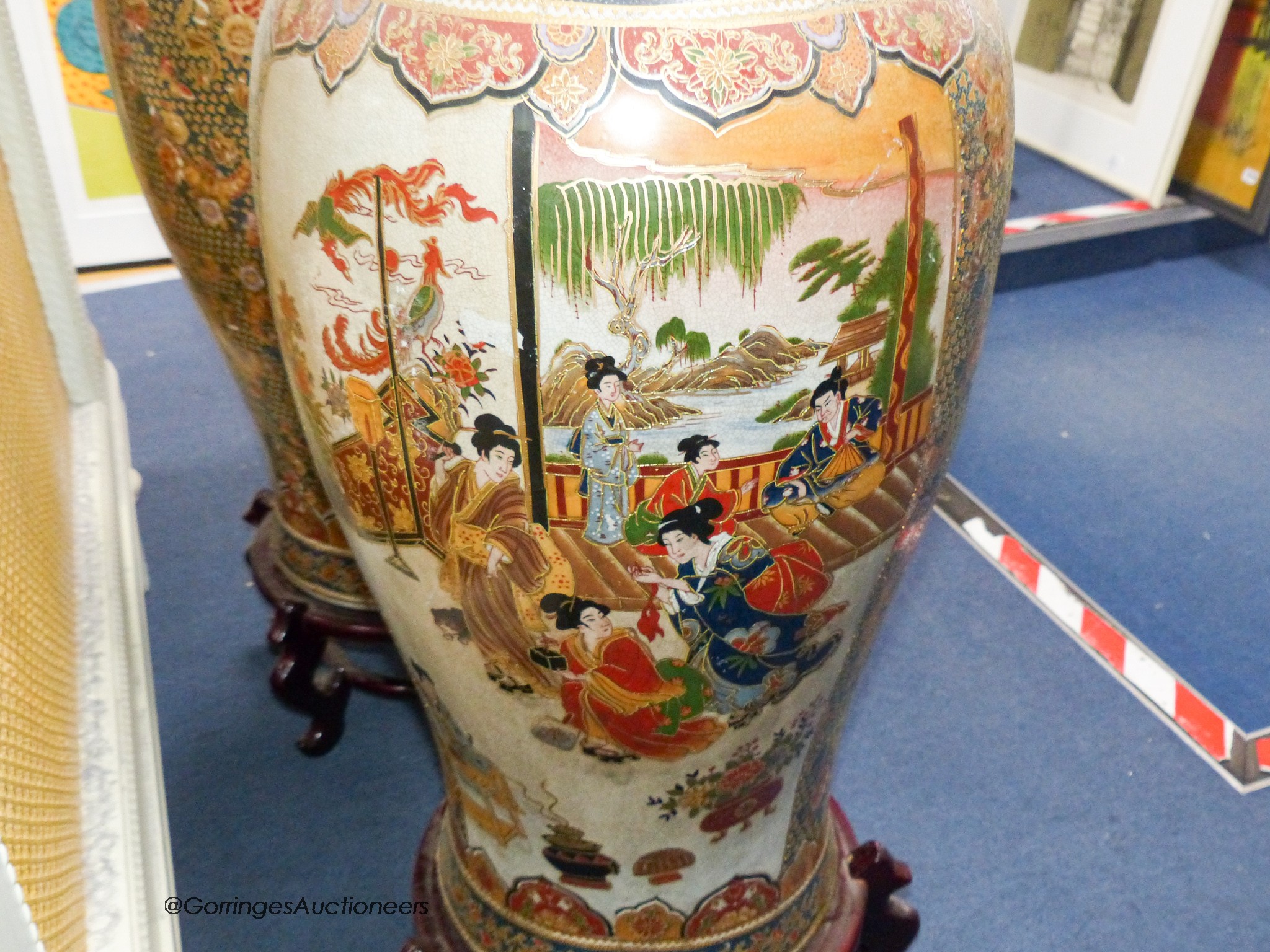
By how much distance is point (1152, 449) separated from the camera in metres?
2.34

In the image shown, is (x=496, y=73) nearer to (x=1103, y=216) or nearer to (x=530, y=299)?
(x=530, y=299)

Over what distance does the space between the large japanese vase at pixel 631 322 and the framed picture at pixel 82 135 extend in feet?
6.58

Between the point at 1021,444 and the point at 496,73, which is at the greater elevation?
the point at 496,73

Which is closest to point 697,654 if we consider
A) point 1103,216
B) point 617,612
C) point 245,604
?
point 617,612

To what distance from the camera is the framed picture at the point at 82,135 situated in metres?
2.64

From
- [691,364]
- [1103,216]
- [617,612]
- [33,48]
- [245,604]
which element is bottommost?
[245,604]

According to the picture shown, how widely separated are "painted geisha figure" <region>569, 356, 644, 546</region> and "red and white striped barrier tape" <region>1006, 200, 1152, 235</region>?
226 cm

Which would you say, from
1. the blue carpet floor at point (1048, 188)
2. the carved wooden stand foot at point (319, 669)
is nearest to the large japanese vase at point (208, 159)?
the carved wooden stand foot at point (319, 669)

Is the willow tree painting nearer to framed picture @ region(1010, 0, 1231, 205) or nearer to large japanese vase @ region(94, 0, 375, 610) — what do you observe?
large japanese vase @ region(94, 0, 375, 610)

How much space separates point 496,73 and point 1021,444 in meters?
Answer: 1.83

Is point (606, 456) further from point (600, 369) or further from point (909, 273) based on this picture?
point (909, 273)

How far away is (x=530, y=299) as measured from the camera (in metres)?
0.73

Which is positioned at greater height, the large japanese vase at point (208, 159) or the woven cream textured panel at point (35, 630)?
the large japanese vase at point (208, 159)

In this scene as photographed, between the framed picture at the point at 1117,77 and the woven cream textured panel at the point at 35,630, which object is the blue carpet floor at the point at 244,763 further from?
the framed picture at the point at 1117,77
